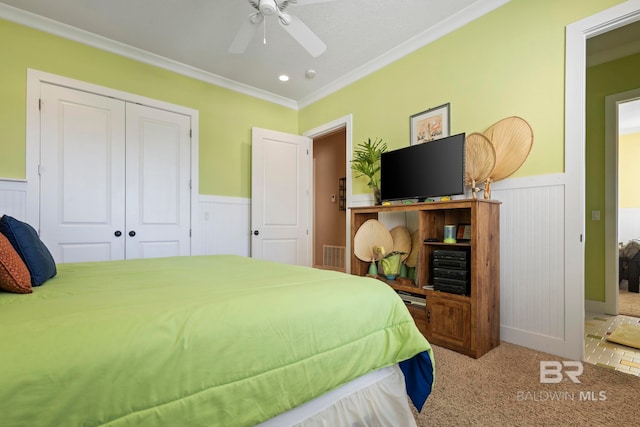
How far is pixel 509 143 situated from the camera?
2305 millimetres

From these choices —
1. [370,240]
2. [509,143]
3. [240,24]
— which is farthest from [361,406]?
[240,24]

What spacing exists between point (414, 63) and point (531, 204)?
1750 mm

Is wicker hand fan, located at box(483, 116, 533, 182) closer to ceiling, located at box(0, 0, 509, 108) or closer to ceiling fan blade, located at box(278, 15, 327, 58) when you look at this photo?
ceiling, located at box(0, 0, 509, 108)

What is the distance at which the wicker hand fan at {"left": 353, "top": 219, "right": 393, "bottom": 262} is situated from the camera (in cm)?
294

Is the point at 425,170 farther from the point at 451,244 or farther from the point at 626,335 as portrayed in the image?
the point at 626,335

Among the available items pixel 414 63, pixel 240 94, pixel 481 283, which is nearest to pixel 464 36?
pixel 414 63

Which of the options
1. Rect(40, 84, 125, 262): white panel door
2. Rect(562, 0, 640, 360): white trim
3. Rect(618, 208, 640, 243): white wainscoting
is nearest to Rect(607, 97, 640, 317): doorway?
Rect(618, 208, 640, 243): white wainscoting

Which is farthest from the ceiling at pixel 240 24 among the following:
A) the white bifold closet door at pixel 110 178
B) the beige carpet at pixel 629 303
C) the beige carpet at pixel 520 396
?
the beige carpet at pixel 629 303

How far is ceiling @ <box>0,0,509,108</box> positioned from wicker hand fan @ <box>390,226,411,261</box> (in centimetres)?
182

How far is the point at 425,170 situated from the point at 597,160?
2177mm

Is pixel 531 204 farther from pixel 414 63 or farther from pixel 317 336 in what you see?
pixel 317 336

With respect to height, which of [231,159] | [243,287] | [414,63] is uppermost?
[414,63]

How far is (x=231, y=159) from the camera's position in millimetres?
3904

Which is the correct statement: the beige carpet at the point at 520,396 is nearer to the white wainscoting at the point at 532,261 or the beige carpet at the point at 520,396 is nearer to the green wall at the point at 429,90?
the white wainscoting at the point at 532,261
